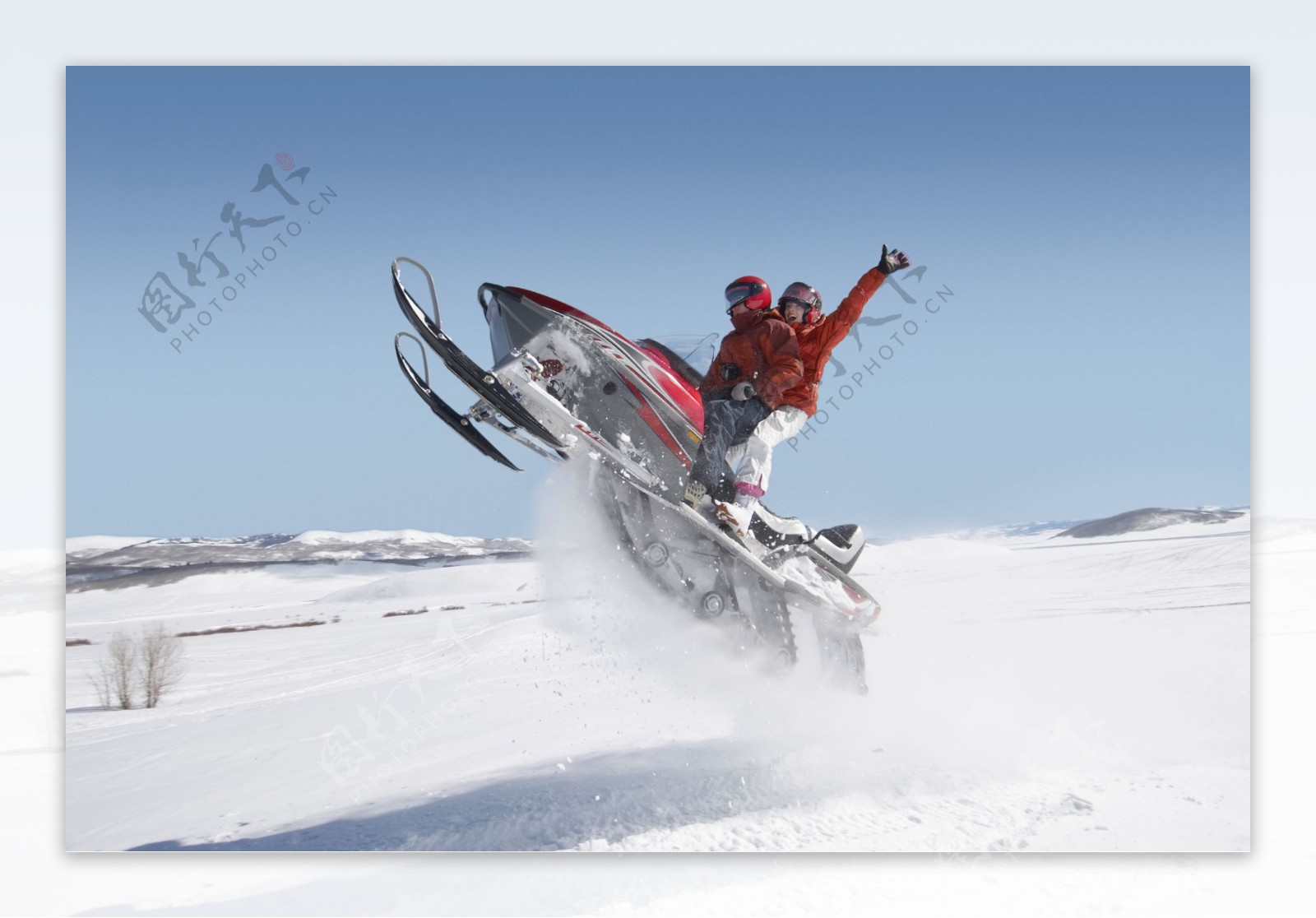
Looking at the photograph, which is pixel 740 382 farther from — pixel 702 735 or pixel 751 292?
pixel 702 735

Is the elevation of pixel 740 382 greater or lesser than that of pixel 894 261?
lesser

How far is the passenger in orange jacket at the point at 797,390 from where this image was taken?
3.39 m

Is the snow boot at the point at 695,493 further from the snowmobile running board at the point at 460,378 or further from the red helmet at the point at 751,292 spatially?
the red helmet at the point at 751,292

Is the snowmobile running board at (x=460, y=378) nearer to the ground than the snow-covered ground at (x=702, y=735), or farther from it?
farther from it

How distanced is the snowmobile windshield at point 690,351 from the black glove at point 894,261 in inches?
29.4

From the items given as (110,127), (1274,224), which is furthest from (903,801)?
(110,127)

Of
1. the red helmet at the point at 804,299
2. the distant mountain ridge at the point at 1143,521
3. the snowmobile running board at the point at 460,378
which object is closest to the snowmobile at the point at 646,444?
the snowmobile running board at the point at 460,378

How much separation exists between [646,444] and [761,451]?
→ 1.46 feet

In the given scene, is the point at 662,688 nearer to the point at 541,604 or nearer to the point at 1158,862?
the point at 541,604

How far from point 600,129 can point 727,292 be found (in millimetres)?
1455

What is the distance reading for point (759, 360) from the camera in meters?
3.54

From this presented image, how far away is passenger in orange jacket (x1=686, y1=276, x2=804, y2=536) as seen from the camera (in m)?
3.45

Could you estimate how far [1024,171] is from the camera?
4.46 metres

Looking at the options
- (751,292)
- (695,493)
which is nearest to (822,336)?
(751,292)
